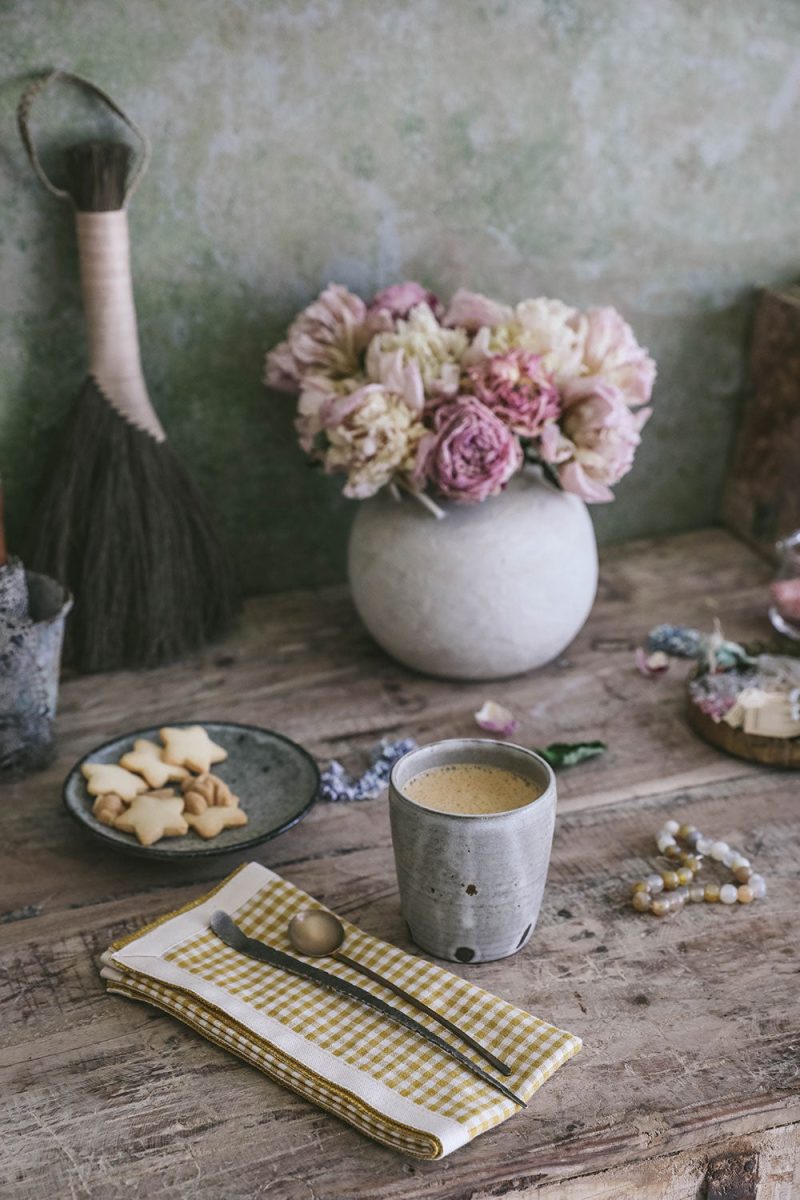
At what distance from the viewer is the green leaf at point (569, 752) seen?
1.12 m

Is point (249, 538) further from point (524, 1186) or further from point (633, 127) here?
point (524, 1186)

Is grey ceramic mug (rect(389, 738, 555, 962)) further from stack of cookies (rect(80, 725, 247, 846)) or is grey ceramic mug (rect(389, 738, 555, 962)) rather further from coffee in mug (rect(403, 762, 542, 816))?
stack of cookies (rect(80, 725, 247, 846))

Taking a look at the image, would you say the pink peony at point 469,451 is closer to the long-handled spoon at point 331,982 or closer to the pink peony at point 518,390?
the pink peony at point 518,390

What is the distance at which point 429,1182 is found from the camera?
2.31 feet

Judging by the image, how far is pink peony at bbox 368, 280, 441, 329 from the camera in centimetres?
125

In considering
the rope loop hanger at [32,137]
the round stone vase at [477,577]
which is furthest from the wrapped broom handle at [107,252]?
the round stone vase at [477,577]

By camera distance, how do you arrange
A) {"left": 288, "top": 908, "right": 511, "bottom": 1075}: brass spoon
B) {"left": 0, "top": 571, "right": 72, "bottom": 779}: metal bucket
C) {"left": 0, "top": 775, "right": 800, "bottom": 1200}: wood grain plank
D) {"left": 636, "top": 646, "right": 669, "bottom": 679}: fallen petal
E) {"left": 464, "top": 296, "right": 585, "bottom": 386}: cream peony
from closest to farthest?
{"left": 0, "top": 775, "right": 800, "bottom": 1200}: wood grain plank < {"left": 288, "top": 908, "right": 511, "bottom": 1075}: brass spoon < {"left": 0, "top": 571, "right": 72, "bottom": 779}: metal bucket < {"left": 464, "top": 296, "right": 585, "bottom": 386}: cream peony < {"left": 636, "top": 646, "right": 669, "bottom": 679}: fallen petal

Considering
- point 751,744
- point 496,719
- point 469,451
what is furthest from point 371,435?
point 751,744

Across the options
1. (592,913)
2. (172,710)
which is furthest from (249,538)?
(592,913)

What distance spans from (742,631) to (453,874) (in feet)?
2.19

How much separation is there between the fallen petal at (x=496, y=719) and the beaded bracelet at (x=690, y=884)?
0.22 meters

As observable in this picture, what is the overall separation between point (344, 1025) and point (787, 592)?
766 millimetres

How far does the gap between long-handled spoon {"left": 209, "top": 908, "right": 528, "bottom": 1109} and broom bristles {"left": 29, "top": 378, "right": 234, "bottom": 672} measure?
464 millimetres

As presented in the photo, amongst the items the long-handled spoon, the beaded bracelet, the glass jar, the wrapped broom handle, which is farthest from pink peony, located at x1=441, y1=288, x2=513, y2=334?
the long-handled spoon
